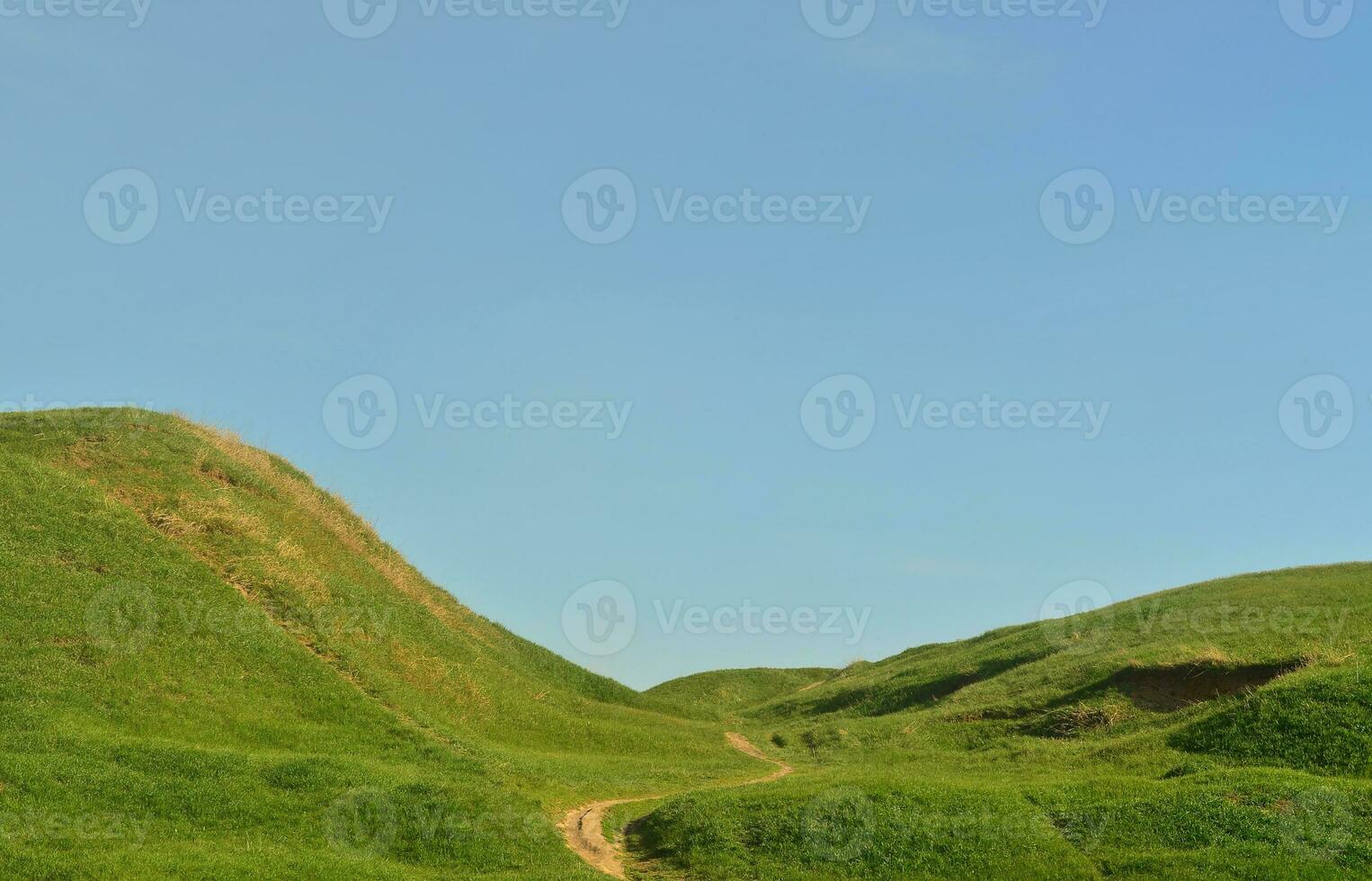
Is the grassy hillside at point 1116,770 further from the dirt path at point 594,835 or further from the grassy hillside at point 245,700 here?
the grassy hillside at point 245,700

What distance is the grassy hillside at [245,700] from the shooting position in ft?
93.6

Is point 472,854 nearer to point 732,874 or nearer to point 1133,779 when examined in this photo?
point 732,874

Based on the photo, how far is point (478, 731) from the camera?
49.6 metres

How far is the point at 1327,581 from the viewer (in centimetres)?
5734

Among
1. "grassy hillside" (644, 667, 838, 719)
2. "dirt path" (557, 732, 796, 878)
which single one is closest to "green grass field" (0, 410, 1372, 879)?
"dirt path" (557, 732, 796, 878)

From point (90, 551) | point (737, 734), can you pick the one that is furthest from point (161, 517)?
point (737, 734)

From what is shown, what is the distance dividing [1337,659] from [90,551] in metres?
53.2

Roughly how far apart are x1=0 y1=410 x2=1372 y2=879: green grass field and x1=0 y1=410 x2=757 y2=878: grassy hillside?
14 cm

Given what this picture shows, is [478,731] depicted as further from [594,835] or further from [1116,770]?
[1116,770]

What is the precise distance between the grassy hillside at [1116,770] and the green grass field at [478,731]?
15 centimetres

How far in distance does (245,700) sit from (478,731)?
1319 cm

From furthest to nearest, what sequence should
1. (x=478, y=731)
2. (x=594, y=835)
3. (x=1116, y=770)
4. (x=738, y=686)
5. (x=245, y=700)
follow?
(x=738, y=686) → (x=478, y=731) → (x=245, y=700) → (x=1116, y=770) → (x=594, y=835)

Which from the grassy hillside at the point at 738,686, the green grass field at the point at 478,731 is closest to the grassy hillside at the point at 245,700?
the green grass field at the point at 478,731

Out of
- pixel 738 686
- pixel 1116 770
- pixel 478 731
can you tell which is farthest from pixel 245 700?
pixel 738 686
